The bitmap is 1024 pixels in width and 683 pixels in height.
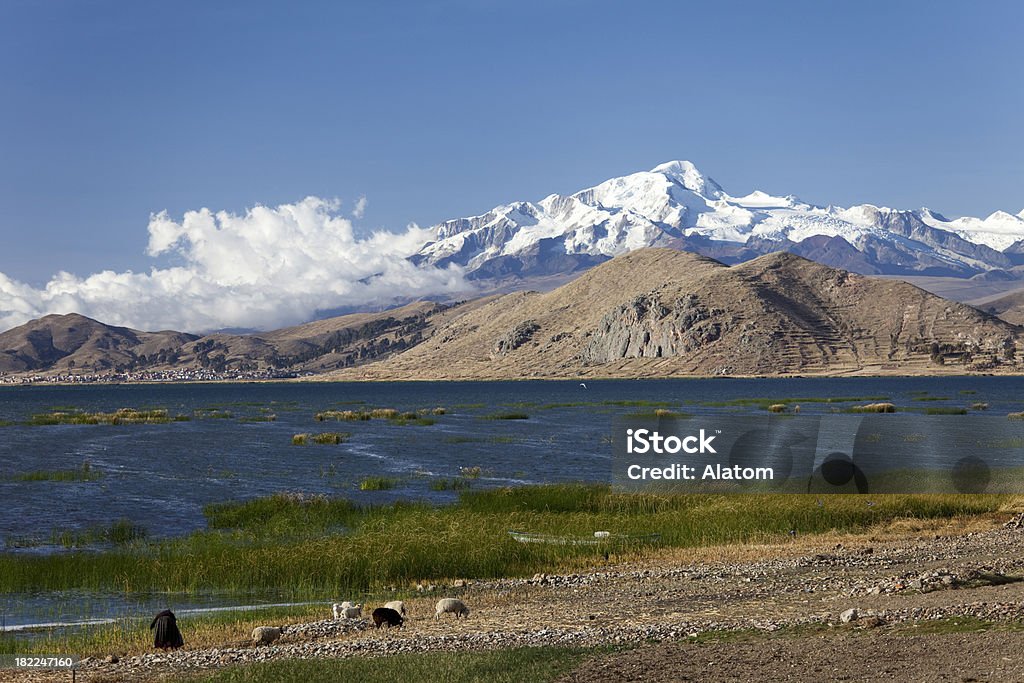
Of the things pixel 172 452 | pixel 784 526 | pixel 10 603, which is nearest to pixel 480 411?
pixel 172 452

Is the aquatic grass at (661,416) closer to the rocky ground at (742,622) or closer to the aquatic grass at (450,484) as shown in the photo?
the aquatic grass at (450,484)

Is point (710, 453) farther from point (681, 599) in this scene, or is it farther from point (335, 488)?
point (681, 599)

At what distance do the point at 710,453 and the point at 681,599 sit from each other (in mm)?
58136

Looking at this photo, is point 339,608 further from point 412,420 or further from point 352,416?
point 352,416

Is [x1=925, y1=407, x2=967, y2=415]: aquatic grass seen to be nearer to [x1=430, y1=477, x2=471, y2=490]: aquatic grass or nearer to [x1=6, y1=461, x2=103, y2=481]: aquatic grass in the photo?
[x1=430, y1=477, x2=471, y2=490]: aquatic grass

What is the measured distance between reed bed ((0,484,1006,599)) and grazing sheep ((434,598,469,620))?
6441mm

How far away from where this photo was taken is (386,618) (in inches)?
1079

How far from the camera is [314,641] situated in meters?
25.9

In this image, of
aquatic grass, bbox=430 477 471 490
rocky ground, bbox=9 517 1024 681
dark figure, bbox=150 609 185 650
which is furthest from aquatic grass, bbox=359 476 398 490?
dark figure, bbox=150 609 185 650

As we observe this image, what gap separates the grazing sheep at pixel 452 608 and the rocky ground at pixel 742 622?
504 mm

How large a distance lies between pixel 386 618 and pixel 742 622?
926 centimetres

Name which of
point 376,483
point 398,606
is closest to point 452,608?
point 398,606

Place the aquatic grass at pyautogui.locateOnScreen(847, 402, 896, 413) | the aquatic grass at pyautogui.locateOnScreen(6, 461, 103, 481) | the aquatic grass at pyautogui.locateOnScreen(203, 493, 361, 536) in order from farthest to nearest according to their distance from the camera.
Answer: the aquatic grass at pyautogui.locateOnScreen(847, 402, 896, 413) → the aquatic grass at pyautogui.locateOnScreen(6, 461, 103, 481) → the aquatic grass at pyautogui.locateOnScreen(203, 493, 361, 536)

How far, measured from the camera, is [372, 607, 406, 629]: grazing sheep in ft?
89.7
